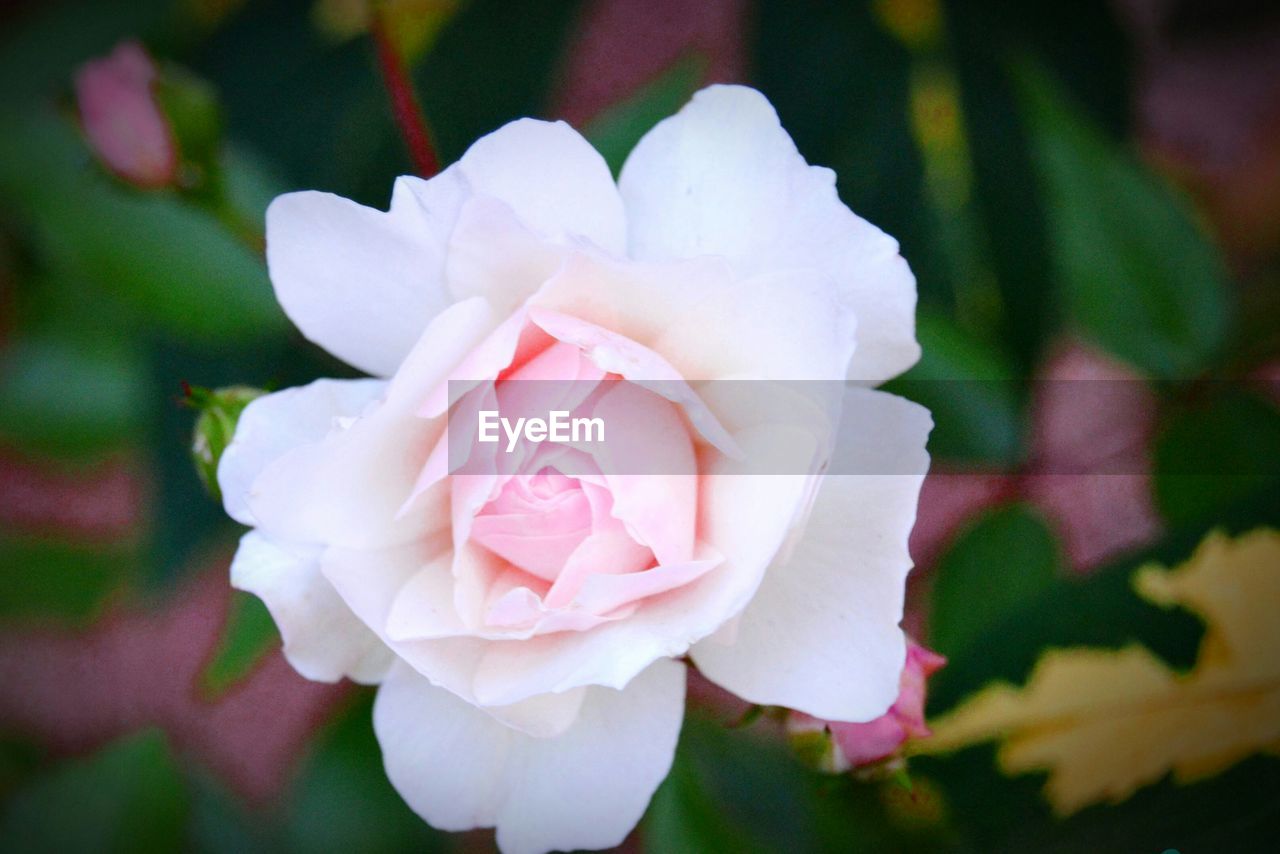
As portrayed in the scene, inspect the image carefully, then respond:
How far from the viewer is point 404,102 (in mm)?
560

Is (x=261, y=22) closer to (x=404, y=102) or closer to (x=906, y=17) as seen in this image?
(x=404, y=102)

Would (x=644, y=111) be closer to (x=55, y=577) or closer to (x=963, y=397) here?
(x=963, y=397)

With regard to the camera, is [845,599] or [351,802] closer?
[845,599]

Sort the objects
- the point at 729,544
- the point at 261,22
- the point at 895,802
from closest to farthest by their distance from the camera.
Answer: the point at 729,544, the point at 895,802, the point at 261,22

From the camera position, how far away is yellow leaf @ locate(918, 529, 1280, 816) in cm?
53

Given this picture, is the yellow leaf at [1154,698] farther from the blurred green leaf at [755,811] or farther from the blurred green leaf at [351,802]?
the blurred green leaf at [351,802]

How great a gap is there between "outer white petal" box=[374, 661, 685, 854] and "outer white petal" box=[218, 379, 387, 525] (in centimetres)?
9

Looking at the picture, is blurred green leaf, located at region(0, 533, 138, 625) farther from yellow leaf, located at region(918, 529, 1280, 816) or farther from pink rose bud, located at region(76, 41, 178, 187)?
yellow leaf, located at region(918, 529, 1280, 816)

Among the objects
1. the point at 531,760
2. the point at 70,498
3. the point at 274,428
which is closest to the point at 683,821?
the point at 531,760

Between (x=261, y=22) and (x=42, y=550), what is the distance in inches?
18.2

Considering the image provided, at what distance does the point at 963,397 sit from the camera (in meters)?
0.63

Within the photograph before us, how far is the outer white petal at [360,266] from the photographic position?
1.16 feet

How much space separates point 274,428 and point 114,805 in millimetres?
417

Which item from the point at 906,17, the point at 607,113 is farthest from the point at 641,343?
the point at 906,17
